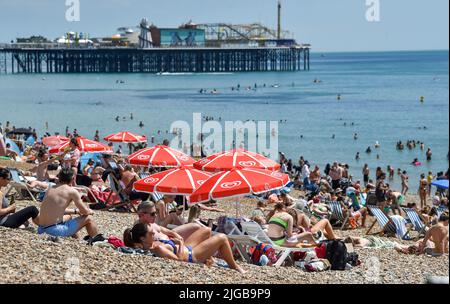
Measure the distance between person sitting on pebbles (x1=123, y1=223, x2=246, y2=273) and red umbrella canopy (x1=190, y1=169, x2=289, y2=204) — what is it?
5.56 ft

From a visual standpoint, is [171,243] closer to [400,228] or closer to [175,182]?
[175,182]

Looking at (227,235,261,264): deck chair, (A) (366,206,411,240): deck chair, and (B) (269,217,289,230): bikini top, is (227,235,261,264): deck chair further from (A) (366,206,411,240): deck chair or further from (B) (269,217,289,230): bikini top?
(A) (366,206,411,240): deck chair

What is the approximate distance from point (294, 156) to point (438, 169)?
6.00 m

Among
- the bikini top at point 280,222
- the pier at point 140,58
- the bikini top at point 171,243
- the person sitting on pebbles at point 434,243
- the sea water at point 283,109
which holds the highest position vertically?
the pier at point 140,58

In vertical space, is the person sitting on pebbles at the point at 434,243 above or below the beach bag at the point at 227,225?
below

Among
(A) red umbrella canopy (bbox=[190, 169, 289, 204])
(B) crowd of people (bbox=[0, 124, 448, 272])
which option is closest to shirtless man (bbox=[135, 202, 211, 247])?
(B) crowd of people (bbox=[0, 124, 448, 272])

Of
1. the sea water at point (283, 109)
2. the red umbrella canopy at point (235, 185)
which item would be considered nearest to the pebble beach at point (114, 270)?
the red umbrella canopy at point (235, 185)

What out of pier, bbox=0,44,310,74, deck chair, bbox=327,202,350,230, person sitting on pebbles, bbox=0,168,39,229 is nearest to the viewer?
person sitting on pebbles, bbox=0,168,39,229

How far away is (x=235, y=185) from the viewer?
347 inches

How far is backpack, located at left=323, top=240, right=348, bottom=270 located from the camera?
789cm

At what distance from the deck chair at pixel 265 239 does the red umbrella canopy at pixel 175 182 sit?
60.2 inches

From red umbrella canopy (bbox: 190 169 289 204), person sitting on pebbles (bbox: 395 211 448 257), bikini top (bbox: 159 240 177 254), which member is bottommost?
person sitting on pebbles (bbox: 395 211 448 257)

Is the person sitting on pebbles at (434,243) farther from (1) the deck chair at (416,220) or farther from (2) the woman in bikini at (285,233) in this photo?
(1) the deck chair at (416,220)

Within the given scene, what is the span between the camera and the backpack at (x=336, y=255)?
789cm
